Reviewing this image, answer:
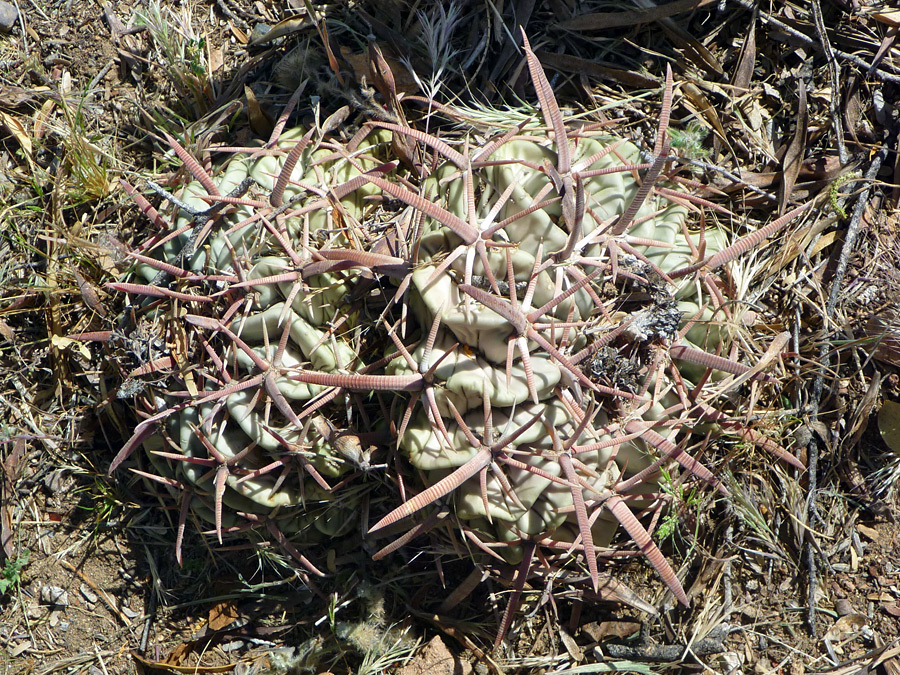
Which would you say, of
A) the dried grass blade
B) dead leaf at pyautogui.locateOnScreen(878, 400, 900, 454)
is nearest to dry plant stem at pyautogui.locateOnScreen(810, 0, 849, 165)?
dead leaf at pyautogui.locateOnScreen(878, 400, 900, 454)

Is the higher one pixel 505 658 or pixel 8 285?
pixel 8 285

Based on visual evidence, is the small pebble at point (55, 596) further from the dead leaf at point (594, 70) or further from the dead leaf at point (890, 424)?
the dead leaf at point (890, 424)

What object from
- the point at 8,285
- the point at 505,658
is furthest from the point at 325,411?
the point at 8,285

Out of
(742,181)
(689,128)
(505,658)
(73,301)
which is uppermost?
(689,128)

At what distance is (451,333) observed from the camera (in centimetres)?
208

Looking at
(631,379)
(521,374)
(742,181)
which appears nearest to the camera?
(521,374)

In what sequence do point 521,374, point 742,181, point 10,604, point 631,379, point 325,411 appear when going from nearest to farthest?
point 521,374 < point 631,379 < point 325,411 < point 742,181 < point 10,604

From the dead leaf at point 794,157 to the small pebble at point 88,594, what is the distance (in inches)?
126

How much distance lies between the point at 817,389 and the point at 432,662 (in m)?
1.83

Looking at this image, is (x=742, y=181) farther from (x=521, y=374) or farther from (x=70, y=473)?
(x=70, y=473)

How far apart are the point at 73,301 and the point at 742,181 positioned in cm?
273

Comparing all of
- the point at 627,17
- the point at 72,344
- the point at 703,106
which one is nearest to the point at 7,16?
the point at 72,344

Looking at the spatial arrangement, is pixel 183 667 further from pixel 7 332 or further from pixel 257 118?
pixel 257 118

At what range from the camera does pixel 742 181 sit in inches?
105
